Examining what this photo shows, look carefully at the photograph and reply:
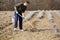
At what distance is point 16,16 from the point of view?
7.42 metres

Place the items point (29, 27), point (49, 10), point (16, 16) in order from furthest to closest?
1. point (49, 10)
2. point (29, 27)
3. point (16, 16)

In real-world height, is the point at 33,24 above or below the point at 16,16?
below

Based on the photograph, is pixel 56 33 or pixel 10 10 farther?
pixel 10 10

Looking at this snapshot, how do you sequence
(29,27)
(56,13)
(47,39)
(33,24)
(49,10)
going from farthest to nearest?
1. (49,10)
2. (56,13)
3. (33,24)
4. (29,27)
5. (47,39)

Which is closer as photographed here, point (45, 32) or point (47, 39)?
point (47, 39)

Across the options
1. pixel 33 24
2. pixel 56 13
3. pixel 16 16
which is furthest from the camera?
pixel 56 13

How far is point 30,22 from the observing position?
352 inches

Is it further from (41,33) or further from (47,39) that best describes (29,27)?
(47,39)

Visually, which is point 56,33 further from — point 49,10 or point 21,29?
point 49,10

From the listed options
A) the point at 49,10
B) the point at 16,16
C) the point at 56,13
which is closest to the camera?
the point at 16,16

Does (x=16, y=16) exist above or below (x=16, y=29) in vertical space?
above

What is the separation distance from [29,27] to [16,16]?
94cm

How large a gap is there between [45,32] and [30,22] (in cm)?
145

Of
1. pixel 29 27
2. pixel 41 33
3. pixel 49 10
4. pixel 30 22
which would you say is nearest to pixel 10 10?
pixel 49 10
